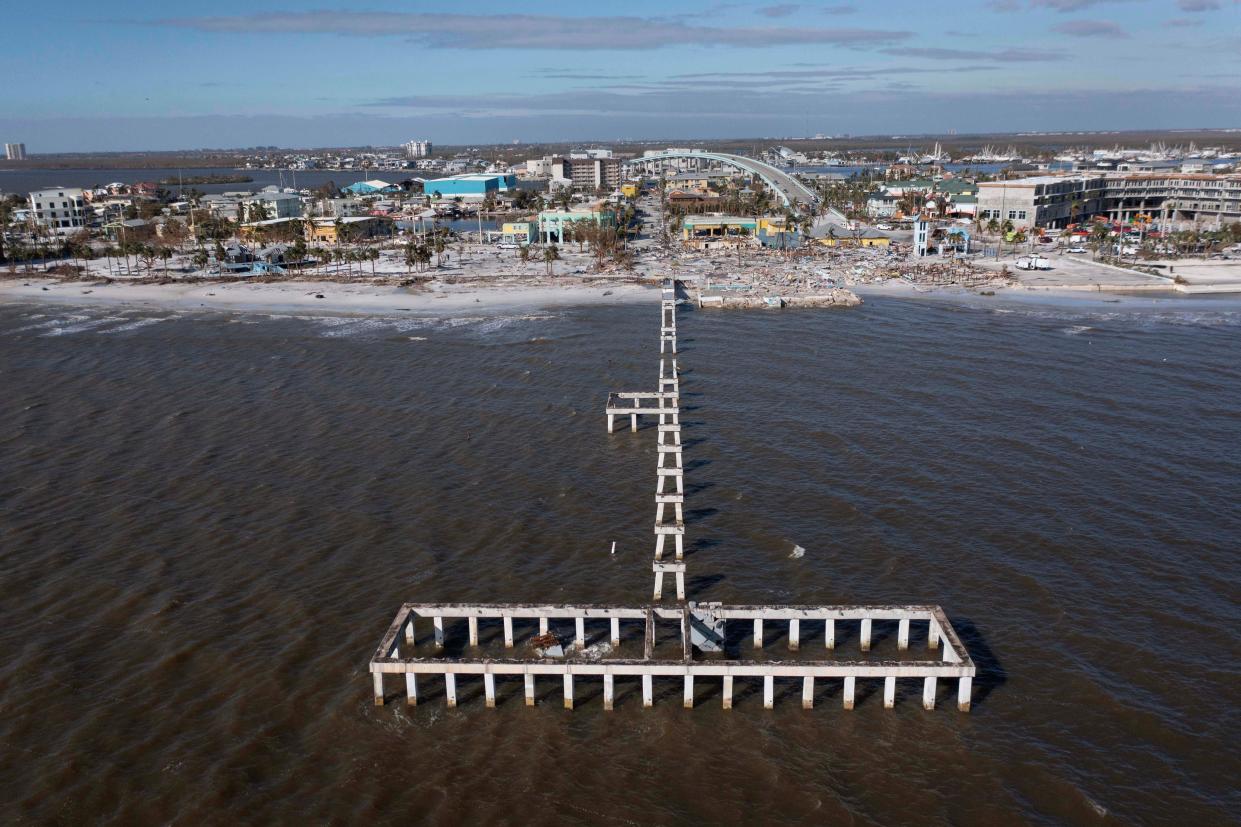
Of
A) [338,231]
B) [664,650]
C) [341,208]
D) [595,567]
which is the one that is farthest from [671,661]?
[341,208]

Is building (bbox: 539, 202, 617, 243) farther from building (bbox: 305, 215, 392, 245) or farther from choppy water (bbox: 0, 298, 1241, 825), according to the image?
choppy water (bbox: 0, 298, 1241, 825)

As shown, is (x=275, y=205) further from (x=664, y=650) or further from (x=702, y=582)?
(x=664, y=650)

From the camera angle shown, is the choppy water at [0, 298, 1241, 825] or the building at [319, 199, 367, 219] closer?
the choppy water at [0, 298, 1241, 825]

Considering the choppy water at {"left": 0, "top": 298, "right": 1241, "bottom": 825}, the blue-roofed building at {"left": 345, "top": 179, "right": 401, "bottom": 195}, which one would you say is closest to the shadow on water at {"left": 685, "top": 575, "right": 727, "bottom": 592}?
the choppy water at {"left": 0, "top": 298, "right": 1241, "bottom": 825}

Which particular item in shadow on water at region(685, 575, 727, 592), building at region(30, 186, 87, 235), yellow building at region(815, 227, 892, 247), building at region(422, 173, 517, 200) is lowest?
shadow on water at region(685, 575, 727, 592)

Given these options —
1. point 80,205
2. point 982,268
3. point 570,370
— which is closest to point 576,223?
point 982,268

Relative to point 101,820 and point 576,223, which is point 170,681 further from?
point 576,223

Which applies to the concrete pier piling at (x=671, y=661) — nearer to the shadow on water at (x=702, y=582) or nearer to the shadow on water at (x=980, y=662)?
the shadow on water at (x=980, y=662)
